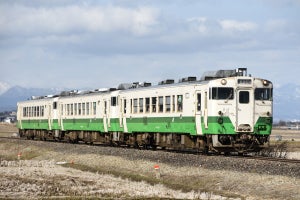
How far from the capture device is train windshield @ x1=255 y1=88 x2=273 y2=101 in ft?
107

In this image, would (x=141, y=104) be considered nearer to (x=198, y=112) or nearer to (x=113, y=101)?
(x=113, y=101)

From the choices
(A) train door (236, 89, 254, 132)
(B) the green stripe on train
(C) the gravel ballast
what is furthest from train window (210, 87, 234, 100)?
(C) the gravel ballast

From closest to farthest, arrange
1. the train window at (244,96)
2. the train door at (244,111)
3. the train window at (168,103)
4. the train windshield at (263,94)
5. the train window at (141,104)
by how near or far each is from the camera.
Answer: the train door at (244,111)
the train window at (244,96)
the train windshield at (263,94)
the train window at (168,103)
the train window at (141,104)

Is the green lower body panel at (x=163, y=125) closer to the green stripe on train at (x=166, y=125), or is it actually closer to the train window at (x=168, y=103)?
the green stripe on train at (x=166, y=125)

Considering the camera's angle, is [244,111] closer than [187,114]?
Yes

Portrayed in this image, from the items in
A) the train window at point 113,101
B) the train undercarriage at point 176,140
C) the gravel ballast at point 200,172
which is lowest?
the gravel ballast at point 200,172

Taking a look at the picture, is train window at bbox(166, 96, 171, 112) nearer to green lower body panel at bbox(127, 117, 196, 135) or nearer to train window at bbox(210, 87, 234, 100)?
green lower body panel at bbox(127, 117, 196, 135)

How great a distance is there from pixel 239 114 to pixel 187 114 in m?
3.28

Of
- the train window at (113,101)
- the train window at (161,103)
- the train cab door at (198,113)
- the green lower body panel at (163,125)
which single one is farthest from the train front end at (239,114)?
the train window at (113,101)

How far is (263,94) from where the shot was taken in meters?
32.9

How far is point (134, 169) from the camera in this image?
1256 inches

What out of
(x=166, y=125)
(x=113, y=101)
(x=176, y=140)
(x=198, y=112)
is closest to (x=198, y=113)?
(x=198, y=112)

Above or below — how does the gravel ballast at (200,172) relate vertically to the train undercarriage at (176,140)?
below

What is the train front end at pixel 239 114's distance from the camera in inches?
1256
